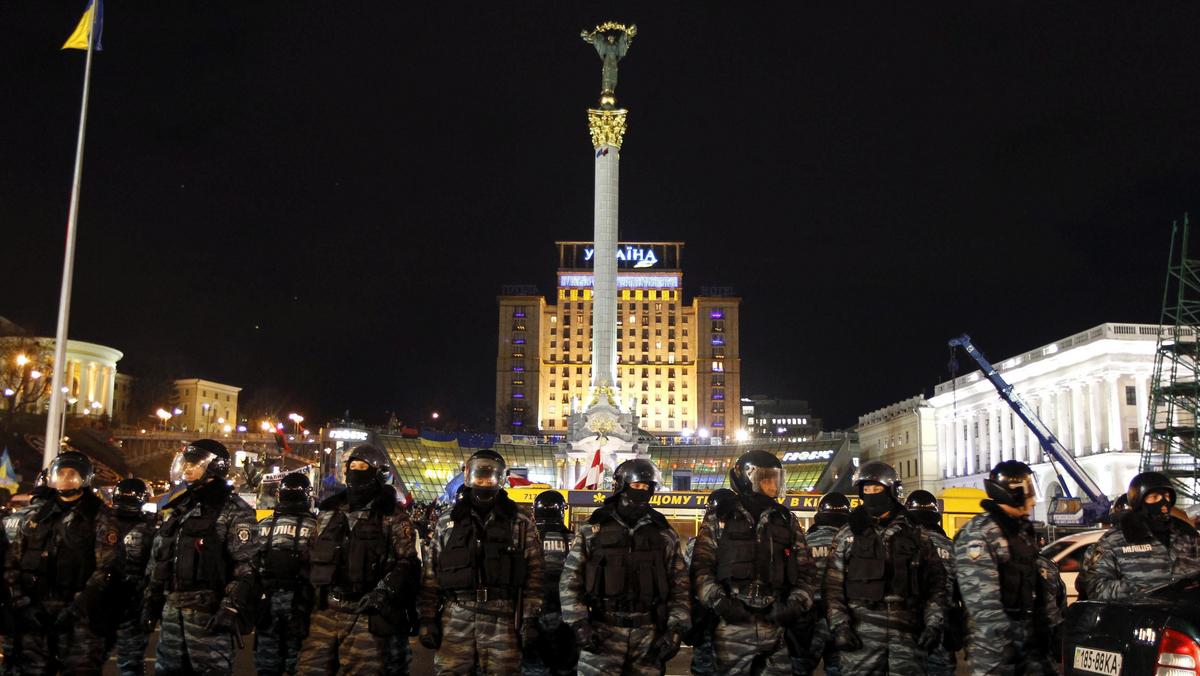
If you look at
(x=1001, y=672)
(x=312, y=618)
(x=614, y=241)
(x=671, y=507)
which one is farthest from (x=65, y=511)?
(x=614, y=241)

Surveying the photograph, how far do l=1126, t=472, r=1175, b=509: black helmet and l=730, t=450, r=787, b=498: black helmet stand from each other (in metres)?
3.27

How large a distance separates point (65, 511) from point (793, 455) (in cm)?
9837

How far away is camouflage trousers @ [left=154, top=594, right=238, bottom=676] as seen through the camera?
28.8 ft

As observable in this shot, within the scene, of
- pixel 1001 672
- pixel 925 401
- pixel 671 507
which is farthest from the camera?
pixel 925 401

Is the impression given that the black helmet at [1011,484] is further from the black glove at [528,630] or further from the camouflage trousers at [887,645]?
the black glove at [528,630]

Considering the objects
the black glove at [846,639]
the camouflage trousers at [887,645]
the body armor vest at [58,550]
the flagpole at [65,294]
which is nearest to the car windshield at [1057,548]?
the camouflage trousers at [887,645]

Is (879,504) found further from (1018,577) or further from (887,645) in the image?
(1018,577)

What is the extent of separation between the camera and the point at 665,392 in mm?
157500

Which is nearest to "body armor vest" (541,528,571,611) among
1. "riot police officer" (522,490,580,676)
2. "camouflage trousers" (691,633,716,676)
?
"riot police officer" (522,490,580,676)

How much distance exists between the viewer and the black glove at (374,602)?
329 inches

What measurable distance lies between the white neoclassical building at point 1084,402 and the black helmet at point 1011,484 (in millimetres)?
57566

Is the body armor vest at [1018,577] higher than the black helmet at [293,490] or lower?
lower

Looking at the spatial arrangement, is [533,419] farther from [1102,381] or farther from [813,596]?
[813,596]

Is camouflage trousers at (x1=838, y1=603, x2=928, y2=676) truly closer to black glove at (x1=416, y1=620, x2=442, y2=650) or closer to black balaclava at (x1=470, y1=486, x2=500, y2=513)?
black balaclava at (x1=470, y1=486, x2=500, y2=513)
